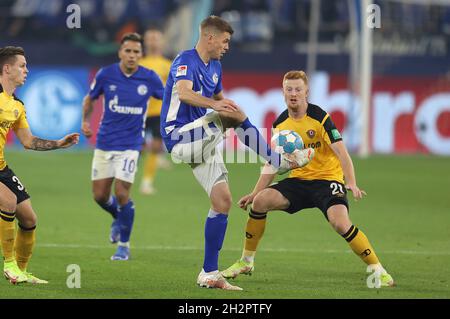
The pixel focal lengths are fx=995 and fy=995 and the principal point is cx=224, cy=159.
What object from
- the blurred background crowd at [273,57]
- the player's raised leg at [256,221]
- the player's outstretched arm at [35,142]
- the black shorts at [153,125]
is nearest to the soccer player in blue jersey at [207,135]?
the player's raised leg at [256,221]

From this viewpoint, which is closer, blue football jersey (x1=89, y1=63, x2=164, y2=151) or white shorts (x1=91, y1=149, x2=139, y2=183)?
white shorts (x1=91, y1=149, x2=139, y2=183)

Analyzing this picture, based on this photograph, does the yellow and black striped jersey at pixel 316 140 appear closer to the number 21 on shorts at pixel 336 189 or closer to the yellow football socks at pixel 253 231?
the number 21 on shorts at pixel 336 189

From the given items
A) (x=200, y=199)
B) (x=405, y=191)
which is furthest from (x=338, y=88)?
(x=200, y=199)

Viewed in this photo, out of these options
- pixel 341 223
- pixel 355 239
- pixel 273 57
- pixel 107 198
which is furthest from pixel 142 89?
pixel 273 57

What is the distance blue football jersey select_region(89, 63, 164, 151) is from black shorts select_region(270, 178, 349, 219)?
2.65m

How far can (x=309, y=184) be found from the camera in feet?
30.5

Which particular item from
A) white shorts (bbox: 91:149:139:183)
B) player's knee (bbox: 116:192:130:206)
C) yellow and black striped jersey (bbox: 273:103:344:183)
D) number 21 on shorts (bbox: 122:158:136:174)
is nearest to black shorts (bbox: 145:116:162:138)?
white shorts (bbox: 91:149:139:183)

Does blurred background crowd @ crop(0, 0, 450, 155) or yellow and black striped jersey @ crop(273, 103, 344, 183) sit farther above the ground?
blurred background crowd @ crop(0, 0, 450, 155)

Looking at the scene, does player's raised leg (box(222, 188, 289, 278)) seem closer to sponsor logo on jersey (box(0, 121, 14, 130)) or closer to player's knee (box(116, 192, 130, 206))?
player's knee (box(116, 192, 130, 206))

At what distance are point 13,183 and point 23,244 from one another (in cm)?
60

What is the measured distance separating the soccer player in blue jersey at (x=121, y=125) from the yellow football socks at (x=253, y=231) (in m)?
1.99

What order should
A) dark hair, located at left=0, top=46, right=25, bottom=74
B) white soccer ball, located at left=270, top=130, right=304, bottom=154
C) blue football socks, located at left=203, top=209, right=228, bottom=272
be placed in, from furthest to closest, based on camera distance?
dark hair, located at left=0, top=46, right=25, bottom=74, white soccer ball, located at left=270, top=130, right=304, bottom=154, blue football socks, located at left=203, top=209, right=228, bottom=272

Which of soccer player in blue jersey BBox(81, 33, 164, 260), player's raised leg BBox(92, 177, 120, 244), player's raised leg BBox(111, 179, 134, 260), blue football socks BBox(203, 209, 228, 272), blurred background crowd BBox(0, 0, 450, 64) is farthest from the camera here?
blurred background crowd BBox(0, 0, 450, 64)

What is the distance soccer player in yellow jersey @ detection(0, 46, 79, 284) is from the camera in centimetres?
859
